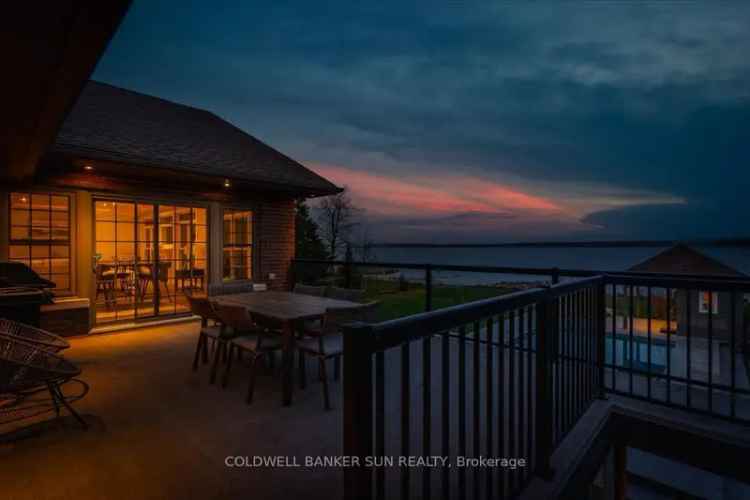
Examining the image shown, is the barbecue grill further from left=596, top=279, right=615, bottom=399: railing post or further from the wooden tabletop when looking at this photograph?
left=596, top=279, right=615, bottom=399: railing post

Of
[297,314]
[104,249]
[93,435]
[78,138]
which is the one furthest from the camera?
[104,249]

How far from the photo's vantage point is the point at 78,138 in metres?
5.00

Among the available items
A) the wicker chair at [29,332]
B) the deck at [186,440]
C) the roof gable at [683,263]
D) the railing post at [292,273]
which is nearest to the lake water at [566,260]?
the roof gable at [683,263]

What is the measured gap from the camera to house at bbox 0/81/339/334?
5078 millimetres

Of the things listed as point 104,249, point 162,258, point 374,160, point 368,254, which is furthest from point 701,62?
point 104,249

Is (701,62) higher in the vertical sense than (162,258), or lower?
higher

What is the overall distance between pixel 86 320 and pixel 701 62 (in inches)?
517

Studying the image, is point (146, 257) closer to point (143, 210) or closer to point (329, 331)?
point (143, 210)

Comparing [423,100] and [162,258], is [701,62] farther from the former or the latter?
[162,258]

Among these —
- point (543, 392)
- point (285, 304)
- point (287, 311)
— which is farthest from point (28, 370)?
point (543, 392)

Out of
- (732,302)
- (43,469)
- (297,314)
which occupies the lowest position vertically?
(43,469)

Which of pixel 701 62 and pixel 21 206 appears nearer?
pixel 21 206

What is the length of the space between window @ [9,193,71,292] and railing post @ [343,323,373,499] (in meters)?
5.98

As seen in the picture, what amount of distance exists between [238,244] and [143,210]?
1.66 m
